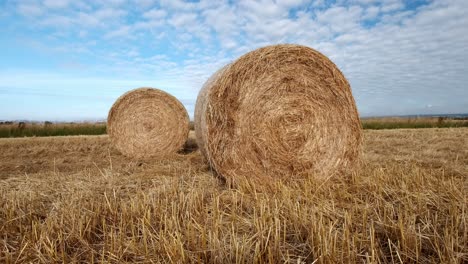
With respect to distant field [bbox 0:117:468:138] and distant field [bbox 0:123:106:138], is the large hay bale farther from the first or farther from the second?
distant field [bbox 0:117:468:138]

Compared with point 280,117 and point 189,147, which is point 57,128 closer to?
point 189,147

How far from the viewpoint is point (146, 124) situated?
859cm

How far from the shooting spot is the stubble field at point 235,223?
2293 millimetres

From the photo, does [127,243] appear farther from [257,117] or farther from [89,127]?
[89,127]

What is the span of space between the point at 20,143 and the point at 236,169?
346 inches

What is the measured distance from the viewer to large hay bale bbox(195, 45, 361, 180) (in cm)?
461

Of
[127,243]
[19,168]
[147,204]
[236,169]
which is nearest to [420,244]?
[127,243]

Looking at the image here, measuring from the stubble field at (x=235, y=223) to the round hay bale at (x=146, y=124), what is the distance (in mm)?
3293

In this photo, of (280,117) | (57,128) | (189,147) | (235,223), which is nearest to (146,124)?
(189,147)

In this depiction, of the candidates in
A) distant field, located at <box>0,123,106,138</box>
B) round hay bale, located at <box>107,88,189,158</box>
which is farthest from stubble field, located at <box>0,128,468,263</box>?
distant field, located at <box>0,123,106,138</box>

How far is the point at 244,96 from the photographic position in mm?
4684

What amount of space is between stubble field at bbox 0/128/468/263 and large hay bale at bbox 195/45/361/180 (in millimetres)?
307

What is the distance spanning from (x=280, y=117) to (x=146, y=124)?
15.4ft

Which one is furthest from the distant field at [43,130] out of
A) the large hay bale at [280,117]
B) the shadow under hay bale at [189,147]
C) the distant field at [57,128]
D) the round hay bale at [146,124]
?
the large hay bale at [280,117]
